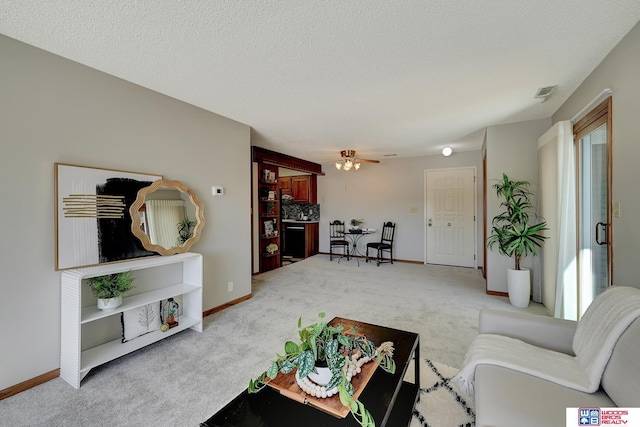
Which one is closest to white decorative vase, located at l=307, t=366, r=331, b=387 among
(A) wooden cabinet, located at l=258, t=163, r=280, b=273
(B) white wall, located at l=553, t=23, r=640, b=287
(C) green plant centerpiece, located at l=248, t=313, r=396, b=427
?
(C) green plant centerpiece, located at l=248, t=313, r=396, b=427

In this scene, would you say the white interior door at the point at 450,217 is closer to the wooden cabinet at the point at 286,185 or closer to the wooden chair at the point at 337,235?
the wooden chair at the point at 337,235

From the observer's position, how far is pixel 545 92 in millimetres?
2717

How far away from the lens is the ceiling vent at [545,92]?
2.63 m

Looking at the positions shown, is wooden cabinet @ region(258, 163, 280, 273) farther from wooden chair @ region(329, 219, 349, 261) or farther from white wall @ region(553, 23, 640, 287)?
white wall @ region(553, 23, 640, 287)

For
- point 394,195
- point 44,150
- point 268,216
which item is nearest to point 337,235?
point 394,195

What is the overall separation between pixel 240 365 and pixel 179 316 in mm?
1095

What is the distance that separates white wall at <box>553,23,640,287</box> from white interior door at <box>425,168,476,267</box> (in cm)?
379

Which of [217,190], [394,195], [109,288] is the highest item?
[394,195]

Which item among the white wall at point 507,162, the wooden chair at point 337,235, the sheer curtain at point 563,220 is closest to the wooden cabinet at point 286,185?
the wooden chair at point 337,235

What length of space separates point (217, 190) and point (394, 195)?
4402 millimetres

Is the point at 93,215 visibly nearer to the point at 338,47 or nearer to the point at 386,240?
the point at 338,47

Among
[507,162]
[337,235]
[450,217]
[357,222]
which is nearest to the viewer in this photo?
[507,162]

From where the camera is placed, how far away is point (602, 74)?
2166 millimetres

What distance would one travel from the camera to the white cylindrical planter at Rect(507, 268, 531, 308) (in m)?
3.38
